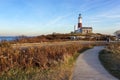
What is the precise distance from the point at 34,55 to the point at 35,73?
264 centimetres

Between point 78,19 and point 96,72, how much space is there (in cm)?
5243

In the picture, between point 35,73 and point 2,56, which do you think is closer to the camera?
point 35,73

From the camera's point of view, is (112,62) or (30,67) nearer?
(30,67)

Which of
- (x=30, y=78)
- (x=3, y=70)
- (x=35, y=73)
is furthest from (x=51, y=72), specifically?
(x=3, y=70)

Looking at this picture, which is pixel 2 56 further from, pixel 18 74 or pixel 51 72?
pixel 51 72

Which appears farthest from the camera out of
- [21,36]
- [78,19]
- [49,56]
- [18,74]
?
[78,19]

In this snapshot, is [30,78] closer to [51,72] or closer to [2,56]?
[51,72]

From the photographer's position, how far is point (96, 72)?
12219 millimetres

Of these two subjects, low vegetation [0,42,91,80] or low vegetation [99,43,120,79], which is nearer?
low vegetation [0,42,91,80]

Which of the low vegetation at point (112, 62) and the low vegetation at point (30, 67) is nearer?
the low vegetation at point (30, 67)

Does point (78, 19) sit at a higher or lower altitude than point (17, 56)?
higher

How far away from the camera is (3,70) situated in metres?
12.3

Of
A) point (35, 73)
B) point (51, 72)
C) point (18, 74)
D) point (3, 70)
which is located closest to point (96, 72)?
point (51, 72)

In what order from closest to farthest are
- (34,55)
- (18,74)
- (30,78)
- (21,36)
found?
(30,78) < (18,74) < (34,55) < (21,36)
